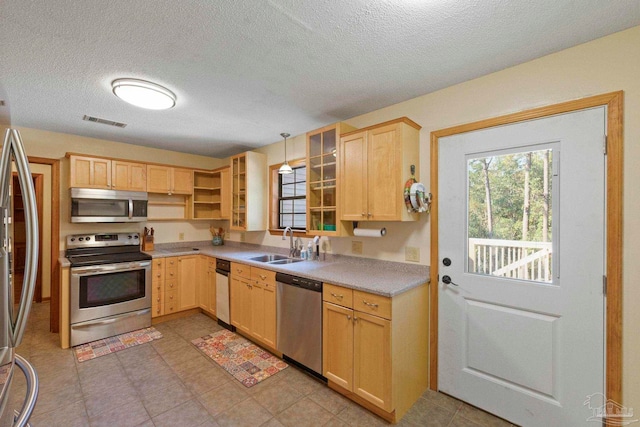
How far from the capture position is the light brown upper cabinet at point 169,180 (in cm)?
394

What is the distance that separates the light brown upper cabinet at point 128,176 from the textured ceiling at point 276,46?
104cm

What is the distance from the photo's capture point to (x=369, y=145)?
Result: 2.42m

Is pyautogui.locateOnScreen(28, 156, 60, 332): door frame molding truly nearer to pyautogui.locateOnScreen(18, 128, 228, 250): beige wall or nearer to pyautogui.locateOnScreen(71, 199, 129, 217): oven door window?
pyautogui.locateOnScreen(18, 128, 228, 250): beige wall

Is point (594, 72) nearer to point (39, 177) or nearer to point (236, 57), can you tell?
point (236, 57)

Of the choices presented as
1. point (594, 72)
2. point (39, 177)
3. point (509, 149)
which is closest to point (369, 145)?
point (509, 149)

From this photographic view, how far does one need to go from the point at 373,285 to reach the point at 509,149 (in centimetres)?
135

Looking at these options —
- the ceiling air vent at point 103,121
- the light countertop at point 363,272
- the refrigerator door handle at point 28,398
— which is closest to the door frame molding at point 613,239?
the light countertop at point 363,272

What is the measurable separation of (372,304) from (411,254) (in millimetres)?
701

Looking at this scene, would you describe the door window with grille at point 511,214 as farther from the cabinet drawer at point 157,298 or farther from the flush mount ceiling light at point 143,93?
the cabinet drawer at point 157,298

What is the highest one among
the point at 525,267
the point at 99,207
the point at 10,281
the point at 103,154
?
the point at 103,154

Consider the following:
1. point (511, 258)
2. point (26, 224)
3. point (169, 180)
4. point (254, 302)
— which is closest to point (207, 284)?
point (254, 302)

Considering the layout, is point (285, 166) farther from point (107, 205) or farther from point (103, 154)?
point (103, 154)

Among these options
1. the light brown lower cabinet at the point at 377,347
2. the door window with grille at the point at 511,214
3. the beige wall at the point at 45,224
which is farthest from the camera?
the beige wall at the point at 45,224

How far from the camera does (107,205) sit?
3.59m
